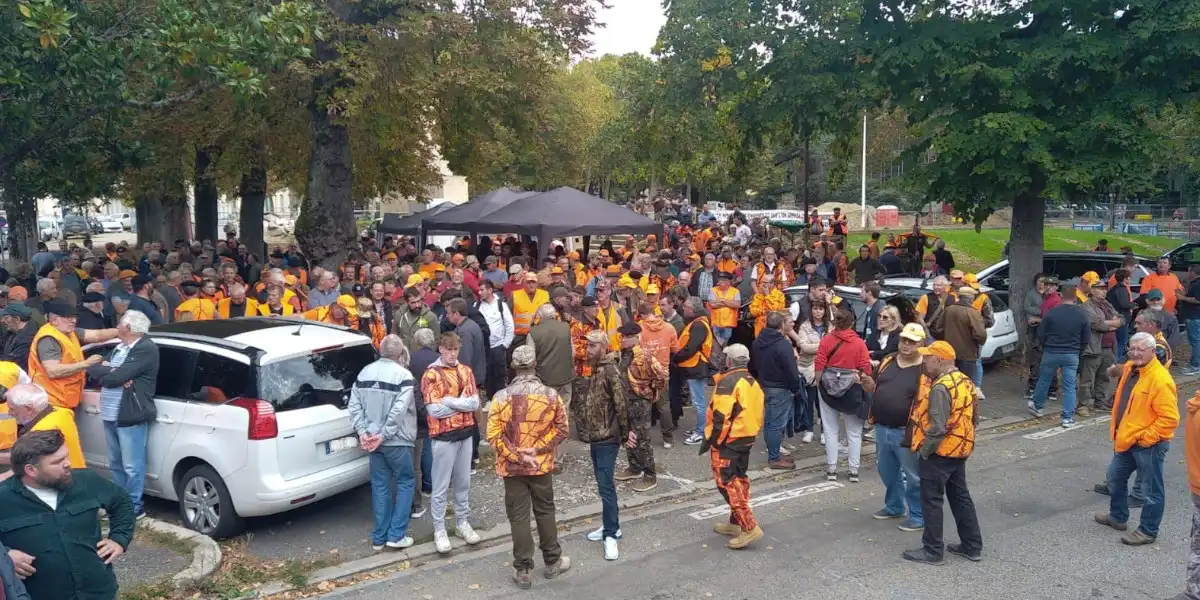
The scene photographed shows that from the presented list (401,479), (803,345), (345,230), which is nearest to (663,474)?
(803,345)

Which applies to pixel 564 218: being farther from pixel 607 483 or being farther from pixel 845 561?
pixel 845 561

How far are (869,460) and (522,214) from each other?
918 centimetres

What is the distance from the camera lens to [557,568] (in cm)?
682

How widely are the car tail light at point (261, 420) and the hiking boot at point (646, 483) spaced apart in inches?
135

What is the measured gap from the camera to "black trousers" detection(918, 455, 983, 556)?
6.77 m

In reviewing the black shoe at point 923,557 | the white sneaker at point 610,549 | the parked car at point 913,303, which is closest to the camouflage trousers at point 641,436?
the white sneaker at point 610,549

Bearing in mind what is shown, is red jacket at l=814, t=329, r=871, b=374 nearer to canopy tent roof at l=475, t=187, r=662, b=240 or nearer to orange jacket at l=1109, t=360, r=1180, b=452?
orange jacket at l=1109, t=360, r=1180, b=452

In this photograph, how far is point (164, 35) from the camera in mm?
11453

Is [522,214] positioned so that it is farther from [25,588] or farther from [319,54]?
[25,588]

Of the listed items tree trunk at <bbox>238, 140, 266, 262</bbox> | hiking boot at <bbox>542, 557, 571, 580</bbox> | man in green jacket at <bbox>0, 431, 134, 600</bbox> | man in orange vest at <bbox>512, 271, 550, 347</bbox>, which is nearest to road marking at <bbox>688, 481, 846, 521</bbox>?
hiking boot at <bbox>542, 557, 571, 580</bbox>

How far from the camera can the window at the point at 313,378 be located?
7152 mm

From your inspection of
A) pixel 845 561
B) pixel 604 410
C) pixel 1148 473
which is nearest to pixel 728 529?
pixel 845 561

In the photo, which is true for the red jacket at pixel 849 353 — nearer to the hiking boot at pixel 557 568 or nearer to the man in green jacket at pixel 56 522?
the hiking boot at pixel 557 568

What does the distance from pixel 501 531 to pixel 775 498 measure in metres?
2.66
